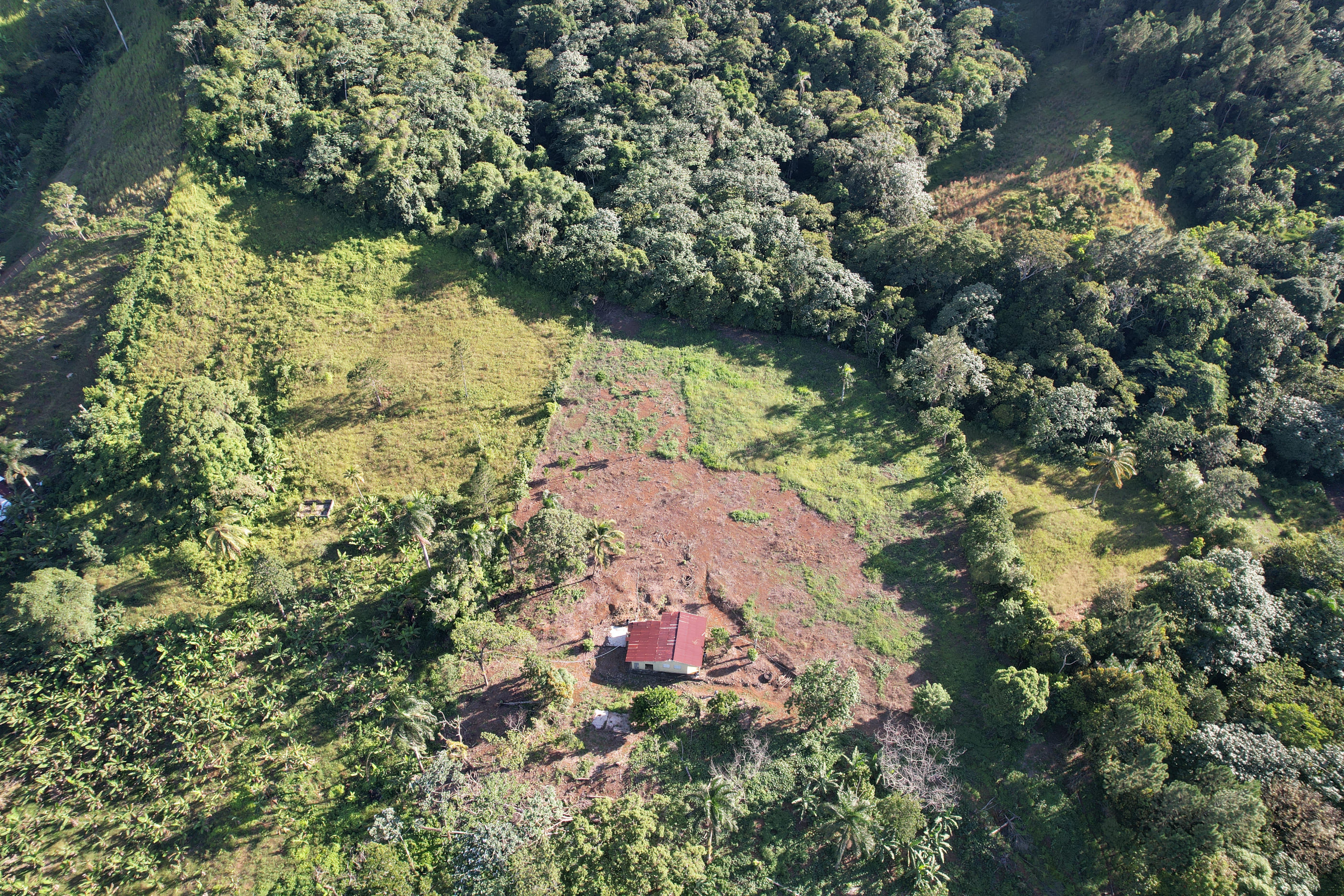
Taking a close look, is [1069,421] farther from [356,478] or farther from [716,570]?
[356,478]

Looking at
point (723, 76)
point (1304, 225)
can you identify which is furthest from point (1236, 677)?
point (723, 76)

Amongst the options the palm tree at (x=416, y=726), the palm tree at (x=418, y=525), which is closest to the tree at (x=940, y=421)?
the palm tree at (x=418, y=525)

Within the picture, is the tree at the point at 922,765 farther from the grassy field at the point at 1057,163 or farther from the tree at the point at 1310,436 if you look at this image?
the grassy field at the point at 1057,163

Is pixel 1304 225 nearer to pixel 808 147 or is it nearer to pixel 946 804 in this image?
pixel 808 147

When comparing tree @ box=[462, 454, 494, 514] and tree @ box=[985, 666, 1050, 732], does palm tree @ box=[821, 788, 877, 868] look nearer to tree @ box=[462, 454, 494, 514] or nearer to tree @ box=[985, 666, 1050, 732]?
tree @ box=[985, 666, 1050, 732]

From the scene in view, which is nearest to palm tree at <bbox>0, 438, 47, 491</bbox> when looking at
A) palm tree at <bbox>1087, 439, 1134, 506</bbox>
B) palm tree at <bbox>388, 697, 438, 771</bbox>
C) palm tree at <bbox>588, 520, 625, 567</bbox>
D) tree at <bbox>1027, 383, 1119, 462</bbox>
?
palm tree at <bbox>388, 697, 438, 771</bbox>

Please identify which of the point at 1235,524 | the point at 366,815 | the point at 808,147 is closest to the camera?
the point at 366,815
